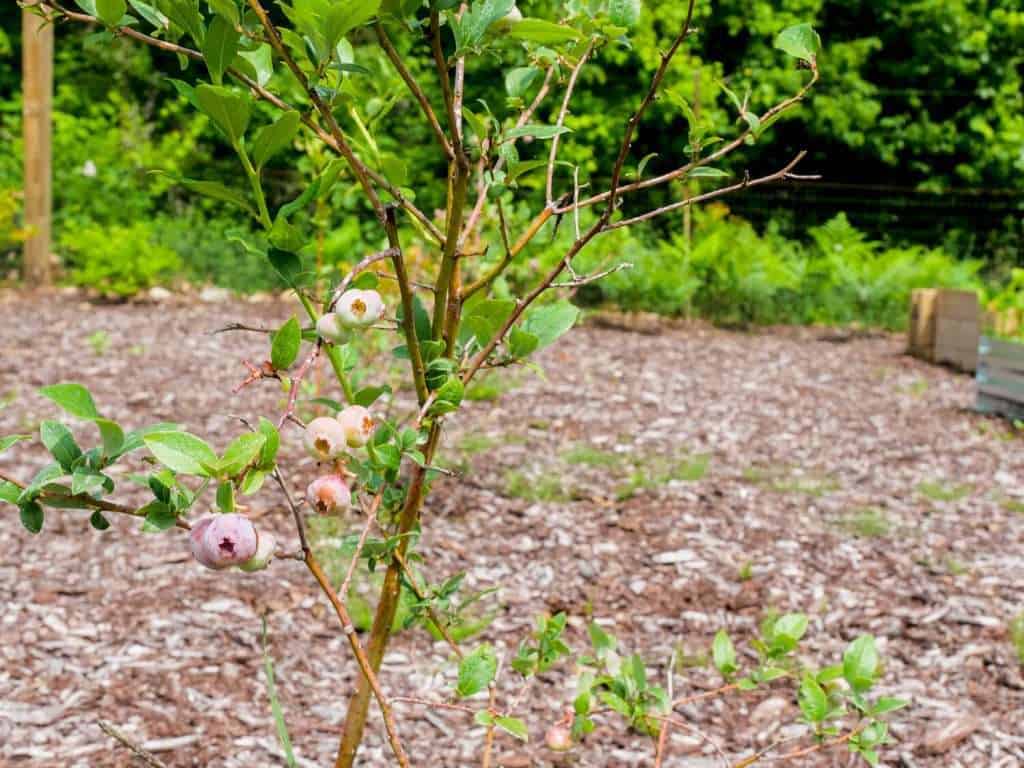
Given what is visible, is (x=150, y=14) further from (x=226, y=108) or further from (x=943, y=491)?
(x=943, y=491)

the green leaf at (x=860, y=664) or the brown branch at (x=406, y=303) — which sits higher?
the brown branch at (x=406, y=303)

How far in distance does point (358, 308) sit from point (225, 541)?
0.17 metres

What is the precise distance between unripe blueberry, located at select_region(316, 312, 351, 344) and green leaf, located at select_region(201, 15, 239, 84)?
0.56ft

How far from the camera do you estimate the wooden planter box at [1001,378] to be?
4.14 m

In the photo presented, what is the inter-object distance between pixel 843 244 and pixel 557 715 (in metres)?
6.48

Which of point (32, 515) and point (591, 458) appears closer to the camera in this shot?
point (32, 515)

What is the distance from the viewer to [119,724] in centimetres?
182

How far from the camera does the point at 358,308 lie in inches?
28.8

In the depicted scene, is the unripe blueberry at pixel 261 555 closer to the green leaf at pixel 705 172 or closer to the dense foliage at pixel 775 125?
the green leaf at pixel 705 172

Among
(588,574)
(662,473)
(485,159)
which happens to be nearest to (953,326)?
(662,473)

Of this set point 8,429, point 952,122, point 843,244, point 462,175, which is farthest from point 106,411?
point 952,122

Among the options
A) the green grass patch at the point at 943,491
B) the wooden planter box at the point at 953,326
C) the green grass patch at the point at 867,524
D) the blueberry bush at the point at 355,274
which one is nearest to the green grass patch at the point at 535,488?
the green grass patch at the point at 867,524

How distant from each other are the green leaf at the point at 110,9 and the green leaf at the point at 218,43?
7 cm

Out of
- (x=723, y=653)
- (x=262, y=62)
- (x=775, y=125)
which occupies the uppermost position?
(x=775, y=125)
